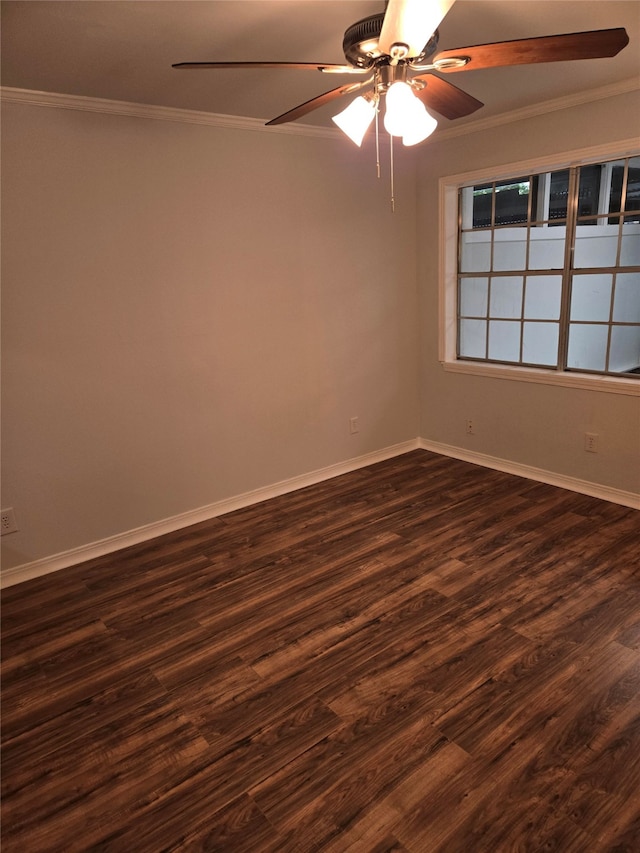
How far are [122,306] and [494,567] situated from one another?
2.54 meters

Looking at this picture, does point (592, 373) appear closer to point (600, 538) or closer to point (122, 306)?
point (600, 538)

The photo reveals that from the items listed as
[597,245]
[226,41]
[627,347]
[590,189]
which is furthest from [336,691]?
[627,347]

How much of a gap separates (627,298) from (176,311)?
186 inches

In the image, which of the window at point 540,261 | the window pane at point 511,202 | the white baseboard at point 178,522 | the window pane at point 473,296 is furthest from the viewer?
the window pane at point 473,296

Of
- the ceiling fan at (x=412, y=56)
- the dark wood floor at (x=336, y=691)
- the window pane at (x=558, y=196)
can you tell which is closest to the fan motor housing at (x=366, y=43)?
the ceiling fan at (x=412, y=56)

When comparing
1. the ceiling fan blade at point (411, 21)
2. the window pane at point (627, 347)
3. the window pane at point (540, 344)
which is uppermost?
the ceiling fan blade at point (411, 21)

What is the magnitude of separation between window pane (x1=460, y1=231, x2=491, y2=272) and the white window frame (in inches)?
2.7

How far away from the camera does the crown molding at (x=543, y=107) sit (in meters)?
3.11

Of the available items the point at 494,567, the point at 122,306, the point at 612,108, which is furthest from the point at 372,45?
the point at 494,567

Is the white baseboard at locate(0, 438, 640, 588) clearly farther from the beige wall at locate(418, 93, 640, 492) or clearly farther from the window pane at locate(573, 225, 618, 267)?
the window pane at locate(573, 225, 618, 267)

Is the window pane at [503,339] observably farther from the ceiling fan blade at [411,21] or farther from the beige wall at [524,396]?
the ceiling fan blade at [411,21]

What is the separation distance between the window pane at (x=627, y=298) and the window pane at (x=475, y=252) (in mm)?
1920

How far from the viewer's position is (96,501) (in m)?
3.26

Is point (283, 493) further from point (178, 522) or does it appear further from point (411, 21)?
point (411, 21)
